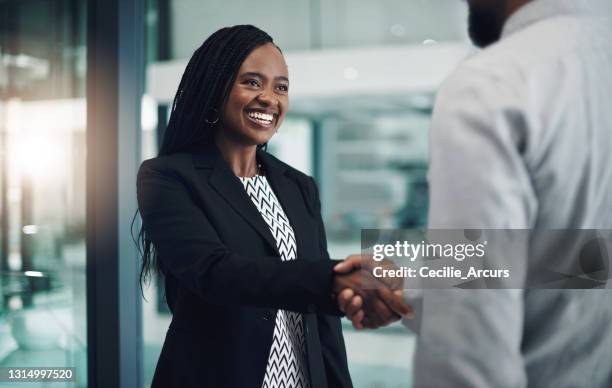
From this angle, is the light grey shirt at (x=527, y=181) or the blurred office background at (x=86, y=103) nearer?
the light grey shirt at (x=527, y=181)

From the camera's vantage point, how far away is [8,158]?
2.58 meters

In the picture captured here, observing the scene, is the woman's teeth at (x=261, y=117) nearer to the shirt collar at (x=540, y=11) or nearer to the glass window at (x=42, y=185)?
the shirt collar at (x=540, y=11)

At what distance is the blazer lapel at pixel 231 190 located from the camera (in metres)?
1.33

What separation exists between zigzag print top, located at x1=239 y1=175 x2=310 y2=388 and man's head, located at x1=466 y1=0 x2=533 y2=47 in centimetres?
68

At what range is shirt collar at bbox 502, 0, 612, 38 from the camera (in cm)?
78

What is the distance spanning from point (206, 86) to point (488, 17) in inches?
28.8

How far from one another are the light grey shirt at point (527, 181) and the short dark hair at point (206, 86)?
0.73 m

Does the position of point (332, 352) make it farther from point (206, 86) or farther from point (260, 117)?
point (206, 86)

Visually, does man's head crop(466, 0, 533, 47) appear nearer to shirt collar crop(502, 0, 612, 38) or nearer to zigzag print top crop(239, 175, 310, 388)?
shirt collar crop(502, 0, 612, 38)

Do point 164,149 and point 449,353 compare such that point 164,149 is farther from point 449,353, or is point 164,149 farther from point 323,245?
point 449,353

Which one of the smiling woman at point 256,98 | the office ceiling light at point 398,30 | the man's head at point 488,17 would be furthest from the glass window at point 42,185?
the office ceiling light at point 398,30

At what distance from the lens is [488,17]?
0.84 meters

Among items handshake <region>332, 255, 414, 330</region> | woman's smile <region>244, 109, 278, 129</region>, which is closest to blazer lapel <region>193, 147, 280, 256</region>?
woman's smile <region>244, 109, 278, 129</region>

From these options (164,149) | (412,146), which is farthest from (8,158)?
(412,146)
